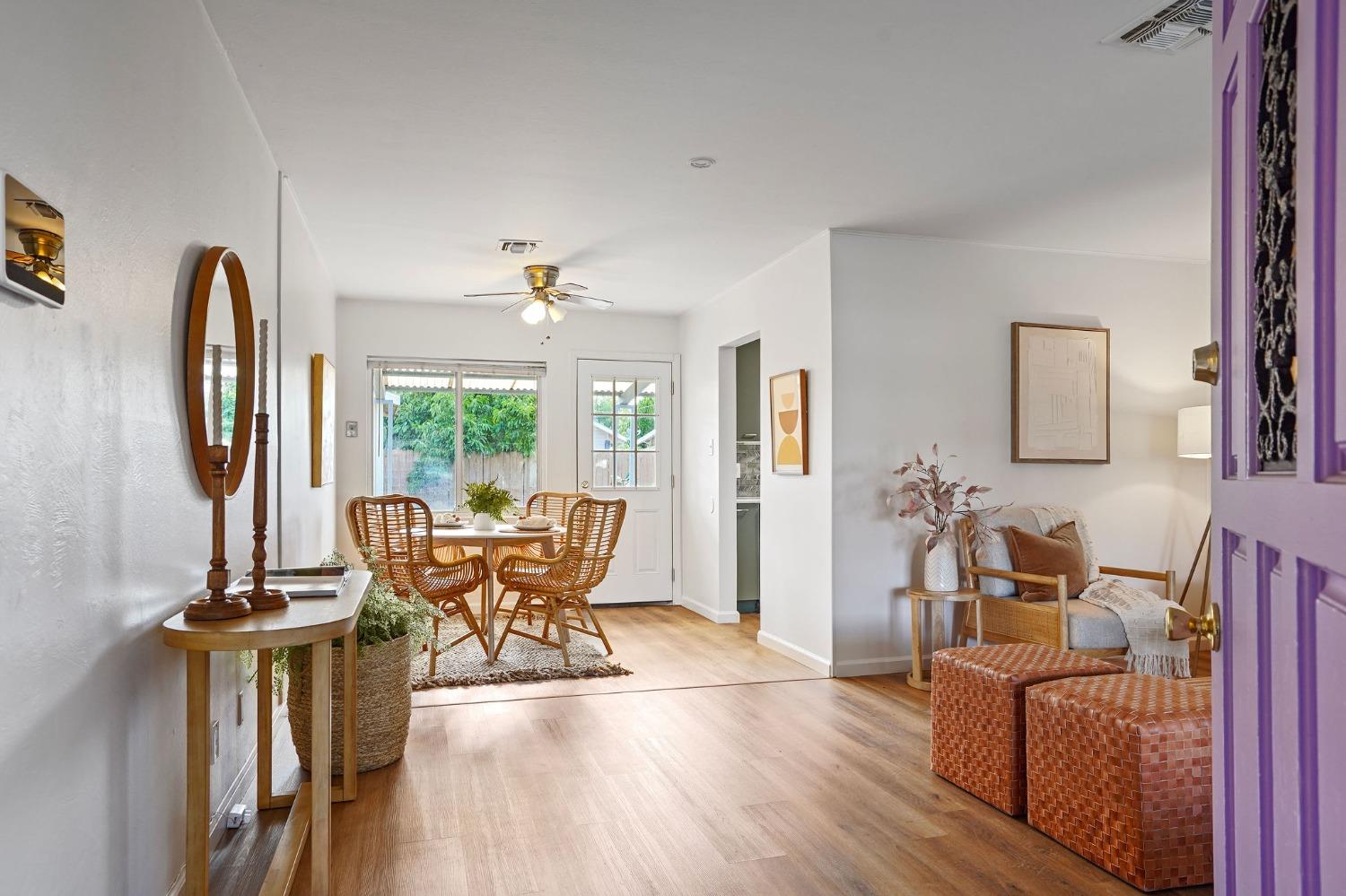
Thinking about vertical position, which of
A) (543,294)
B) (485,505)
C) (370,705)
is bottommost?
(370,705)

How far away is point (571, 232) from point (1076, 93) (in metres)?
2.60

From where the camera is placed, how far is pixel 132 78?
189 cm

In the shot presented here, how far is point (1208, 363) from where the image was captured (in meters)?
1.15

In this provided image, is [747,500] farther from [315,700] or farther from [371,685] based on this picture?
[315,700]

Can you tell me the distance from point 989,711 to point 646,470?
4608mm

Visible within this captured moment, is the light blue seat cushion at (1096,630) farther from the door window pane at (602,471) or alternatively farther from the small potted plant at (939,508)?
the door window pane at (602,471)

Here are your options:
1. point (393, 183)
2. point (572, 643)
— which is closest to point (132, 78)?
point (393, 183)

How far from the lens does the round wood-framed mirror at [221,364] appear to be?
2355mm

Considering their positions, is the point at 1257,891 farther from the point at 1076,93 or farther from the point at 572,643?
the point at 572,643

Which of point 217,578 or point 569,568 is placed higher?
point 217,578

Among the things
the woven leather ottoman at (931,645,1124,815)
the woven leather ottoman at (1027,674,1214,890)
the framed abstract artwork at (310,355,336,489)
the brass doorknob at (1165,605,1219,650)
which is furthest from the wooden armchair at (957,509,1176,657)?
the framed abstract artwork at (310,355,336,489)

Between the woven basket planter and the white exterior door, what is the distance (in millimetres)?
3768

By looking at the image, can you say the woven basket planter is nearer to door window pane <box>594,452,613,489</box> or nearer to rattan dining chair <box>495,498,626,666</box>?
rattan dining chair <box>495,498,626,666</box>

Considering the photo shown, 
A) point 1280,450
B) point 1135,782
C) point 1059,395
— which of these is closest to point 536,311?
point 1059,395
